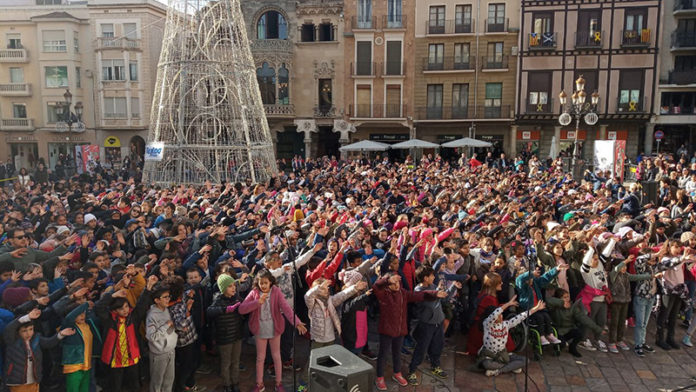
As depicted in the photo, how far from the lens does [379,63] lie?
113ft

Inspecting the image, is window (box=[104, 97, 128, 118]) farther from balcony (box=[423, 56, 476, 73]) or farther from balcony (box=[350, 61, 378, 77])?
balcony (box=[423, 56, 476, 73])

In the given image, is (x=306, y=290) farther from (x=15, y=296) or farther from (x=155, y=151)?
(x=155, y=151)

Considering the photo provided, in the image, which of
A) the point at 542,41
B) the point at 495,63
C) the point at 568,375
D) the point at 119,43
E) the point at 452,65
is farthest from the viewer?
the point at 119,43

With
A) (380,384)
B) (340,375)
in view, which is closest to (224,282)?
(380,384)

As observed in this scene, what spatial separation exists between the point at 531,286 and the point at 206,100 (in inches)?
561

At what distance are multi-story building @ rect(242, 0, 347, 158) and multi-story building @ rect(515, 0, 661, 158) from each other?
1189 cm

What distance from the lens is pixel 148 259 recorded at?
7840mm

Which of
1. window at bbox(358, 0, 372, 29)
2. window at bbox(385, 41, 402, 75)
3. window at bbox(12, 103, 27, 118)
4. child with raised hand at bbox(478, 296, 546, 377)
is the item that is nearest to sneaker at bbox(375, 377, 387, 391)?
child with raised hand at bbox(478, 296, 546, 377)

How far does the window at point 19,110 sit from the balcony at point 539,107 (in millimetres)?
35932

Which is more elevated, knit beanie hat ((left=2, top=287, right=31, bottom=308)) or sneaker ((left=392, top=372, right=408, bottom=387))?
knit beanie hat ((left=2, top=287, right=31, bottom=308))

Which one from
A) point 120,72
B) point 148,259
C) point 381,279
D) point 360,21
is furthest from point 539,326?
Answer: point 120,72

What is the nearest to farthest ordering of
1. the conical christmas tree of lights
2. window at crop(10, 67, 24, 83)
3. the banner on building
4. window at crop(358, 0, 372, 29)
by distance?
the conical christmas tree of lights, the banner on building, window at crop(358, 0, 372, 29), window at crop(10, 67, 24, 83)

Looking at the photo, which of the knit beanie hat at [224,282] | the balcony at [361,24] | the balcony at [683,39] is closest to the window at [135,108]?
the balcony at [361,24]

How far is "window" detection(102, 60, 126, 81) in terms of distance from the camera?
37938 millimetres
